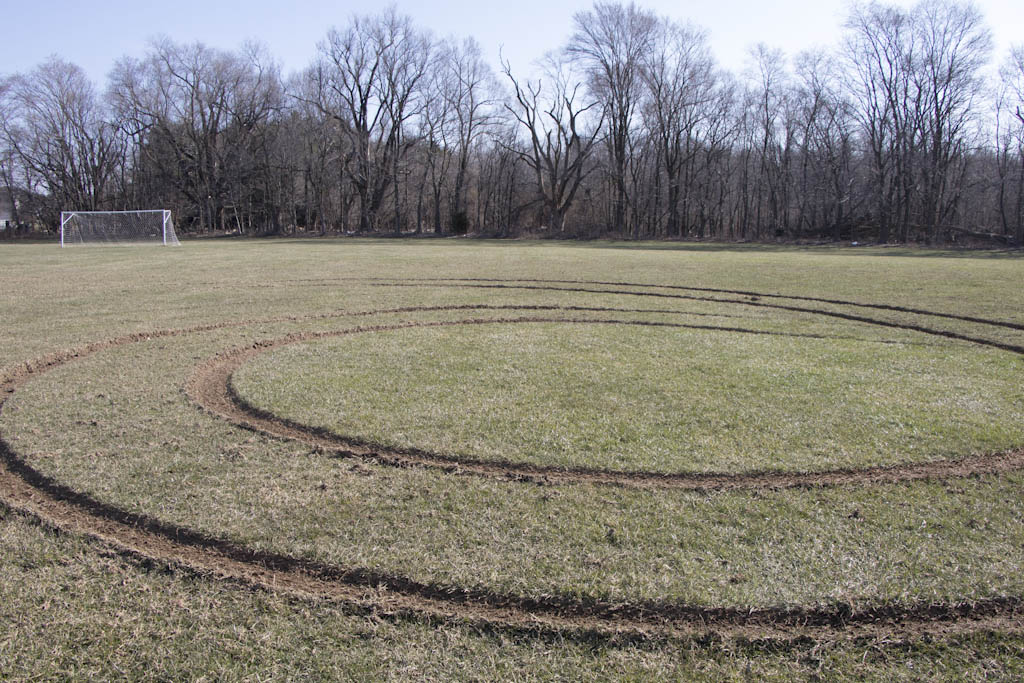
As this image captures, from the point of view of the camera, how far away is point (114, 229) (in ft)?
129

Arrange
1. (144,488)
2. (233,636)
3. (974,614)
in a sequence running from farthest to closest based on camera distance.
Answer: (144,488), (974,614), (233,636)

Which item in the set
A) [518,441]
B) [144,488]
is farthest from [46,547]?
[518,441]

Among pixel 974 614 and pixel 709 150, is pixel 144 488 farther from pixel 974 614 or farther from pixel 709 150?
pixel 709 150

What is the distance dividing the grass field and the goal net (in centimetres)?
3496

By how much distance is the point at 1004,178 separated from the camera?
4088 centimetres

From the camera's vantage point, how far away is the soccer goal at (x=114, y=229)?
3859 cm

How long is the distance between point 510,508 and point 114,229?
144 ft

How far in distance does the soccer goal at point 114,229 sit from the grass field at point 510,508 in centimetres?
3497

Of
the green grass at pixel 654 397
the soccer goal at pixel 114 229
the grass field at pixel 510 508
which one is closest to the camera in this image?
the grass field at pixel 510 508

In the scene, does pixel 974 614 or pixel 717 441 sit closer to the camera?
pixel 974 614

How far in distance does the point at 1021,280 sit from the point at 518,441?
641 inches

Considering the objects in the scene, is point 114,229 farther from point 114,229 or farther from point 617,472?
point 617,472

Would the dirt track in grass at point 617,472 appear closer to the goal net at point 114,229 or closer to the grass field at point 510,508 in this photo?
the grass field at point 510,508

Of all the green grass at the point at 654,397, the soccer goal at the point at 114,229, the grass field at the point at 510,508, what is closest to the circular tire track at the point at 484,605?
the grass field at the point at 510,508
